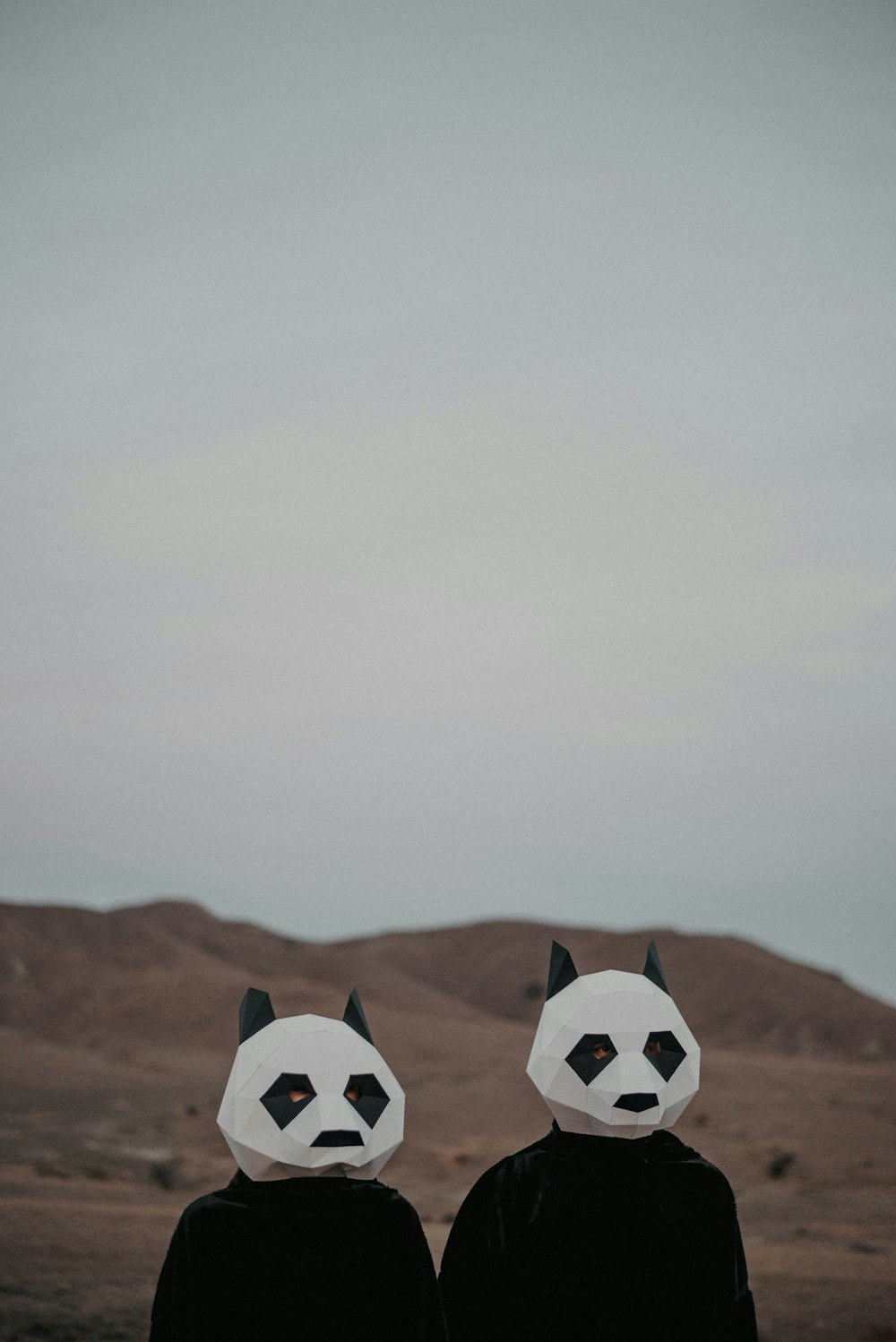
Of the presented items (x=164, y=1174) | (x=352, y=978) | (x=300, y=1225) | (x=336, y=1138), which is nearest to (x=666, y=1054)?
(x=336, y=1138)

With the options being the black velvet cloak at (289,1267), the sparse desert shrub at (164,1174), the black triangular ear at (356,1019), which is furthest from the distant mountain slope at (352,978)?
the black velvet cloak at (289,1267)

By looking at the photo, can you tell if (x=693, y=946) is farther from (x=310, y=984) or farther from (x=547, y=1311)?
(x=547, y=1311)

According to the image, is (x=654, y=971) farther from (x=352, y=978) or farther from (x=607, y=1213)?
(x=352, y=978)

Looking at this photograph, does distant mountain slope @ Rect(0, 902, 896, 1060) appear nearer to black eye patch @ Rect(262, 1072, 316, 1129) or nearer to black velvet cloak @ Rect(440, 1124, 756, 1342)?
black velvet cloak @ Rect(440, 1124, 756, 1342)

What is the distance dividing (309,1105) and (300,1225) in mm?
440

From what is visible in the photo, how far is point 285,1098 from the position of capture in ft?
15.3

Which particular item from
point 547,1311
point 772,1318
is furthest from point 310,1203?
point 772,1318

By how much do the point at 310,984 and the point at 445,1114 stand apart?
2085cm

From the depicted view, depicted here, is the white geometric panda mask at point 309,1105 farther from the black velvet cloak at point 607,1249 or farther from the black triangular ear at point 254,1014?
the black velvet cloak at point 607,1249

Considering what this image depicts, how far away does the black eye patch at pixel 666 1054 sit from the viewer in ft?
18.0

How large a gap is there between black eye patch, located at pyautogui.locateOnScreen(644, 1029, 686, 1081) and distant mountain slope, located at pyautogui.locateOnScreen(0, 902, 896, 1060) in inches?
1396

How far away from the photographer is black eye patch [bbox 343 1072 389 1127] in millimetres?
4738

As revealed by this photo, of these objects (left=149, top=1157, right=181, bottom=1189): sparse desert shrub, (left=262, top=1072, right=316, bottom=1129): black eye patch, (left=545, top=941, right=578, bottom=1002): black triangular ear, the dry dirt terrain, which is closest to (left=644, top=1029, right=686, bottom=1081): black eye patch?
(left=545, top=941, right=578, bottom=1002): black triangular ear

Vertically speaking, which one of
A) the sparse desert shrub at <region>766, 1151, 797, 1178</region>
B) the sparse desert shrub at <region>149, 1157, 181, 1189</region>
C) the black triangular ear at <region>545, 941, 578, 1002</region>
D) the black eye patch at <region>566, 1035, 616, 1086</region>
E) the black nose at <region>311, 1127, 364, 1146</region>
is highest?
the black triangular ear at <region>545, 941, 578, 1002</region>
